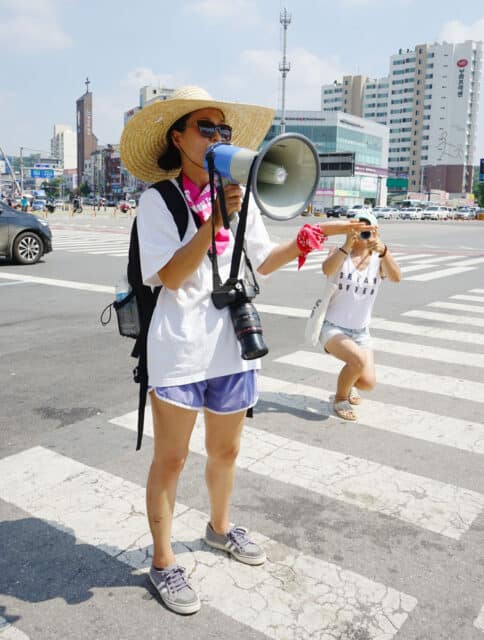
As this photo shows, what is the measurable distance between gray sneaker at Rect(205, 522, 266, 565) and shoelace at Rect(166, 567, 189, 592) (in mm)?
306

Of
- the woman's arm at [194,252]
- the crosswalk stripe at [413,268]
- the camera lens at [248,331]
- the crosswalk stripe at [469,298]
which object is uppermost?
the woman's arm at [194,252]

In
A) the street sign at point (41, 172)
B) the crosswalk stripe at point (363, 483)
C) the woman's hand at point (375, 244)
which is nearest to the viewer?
the crosswalk stripe at point (363, 483)

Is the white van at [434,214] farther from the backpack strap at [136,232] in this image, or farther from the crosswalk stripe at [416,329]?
the backpack strap at [136,232]

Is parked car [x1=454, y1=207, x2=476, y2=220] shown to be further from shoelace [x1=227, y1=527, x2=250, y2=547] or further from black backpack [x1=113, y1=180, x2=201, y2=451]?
black backpack [x1=113, y1=180, x2=201, y2=451]

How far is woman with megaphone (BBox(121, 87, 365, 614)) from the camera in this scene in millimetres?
2186

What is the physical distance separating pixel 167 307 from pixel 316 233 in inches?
24.2

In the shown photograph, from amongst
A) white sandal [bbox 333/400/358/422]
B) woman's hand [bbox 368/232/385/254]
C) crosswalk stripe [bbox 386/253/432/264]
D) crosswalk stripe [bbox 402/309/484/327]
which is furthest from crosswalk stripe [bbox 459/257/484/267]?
woman's hand [bbox 368/232/385/254]

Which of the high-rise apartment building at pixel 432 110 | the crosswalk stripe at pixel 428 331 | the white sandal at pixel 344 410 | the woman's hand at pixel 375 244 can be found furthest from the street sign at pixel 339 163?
the high-rise apartment building at pixel 432 110

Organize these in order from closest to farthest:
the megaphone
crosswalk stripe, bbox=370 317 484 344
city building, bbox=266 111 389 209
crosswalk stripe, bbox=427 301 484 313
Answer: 1. the megaphone
2. crosswalk stripe, bbox=370 317 484 344
3. crosswalk stripe, bbox=427 301 484 313
4. city building, bbox=266 111 389 209

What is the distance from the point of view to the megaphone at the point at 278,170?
1884 millimetres

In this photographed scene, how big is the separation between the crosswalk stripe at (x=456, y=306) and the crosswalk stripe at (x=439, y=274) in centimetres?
278

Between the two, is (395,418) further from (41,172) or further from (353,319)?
(41,172)

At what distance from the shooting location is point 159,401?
2328 mm

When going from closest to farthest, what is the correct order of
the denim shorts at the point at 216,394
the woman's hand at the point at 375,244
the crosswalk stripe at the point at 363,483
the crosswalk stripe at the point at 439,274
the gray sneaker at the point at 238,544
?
the denim shorts at the point at 216,394
the gray sneaker at the point at 238,544
the crosswalk stripe at the point at 363,483
the woman's hand at the point at 375,244
the crosswalk stripe at the point at 439,274
